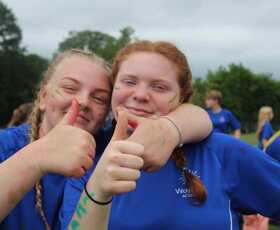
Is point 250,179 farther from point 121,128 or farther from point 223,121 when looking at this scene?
point 223,121

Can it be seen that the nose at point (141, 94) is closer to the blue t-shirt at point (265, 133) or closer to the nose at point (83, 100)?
the nose at point (83, 100)

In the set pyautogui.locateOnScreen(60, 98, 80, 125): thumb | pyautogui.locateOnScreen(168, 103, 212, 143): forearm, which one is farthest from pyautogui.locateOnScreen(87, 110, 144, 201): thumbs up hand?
pyautogui.locateOnScreen(168, 103, 212, 143): forearm

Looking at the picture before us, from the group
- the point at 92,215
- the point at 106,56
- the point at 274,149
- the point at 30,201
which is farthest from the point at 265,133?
the point at 106,56

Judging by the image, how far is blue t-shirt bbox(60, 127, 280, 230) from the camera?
180 centimetres

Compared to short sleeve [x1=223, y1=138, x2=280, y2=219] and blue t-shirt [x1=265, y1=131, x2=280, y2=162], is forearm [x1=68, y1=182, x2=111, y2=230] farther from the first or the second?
blue t-shirt [x1=265, y1=131, x2=280, y2=162]

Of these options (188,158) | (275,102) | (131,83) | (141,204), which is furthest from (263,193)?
(275,102)

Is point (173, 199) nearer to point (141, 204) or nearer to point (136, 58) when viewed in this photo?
point (141, 204)

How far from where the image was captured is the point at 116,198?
1845 mm

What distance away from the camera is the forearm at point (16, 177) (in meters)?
1.50

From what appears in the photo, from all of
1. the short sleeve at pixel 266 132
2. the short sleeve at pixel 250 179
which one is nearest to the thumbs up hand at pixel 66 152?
the short sleeve at pixel 250 179

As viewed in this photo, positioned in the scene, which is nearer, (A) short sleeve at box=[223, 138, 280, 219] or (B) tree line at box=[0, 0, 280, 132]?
(A) short sleeve at box=[223, 138, 280, 219]

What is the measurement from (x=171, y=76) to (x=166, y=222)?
0.63m

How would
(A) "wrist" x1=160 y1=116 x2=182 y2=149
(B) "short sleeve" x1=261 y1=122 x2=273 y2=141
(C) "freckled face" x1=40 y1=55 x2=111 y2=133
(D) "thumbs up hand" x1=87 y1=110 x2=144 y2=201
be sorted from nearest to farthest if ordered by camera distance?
(D) "thumbs up hand" x1=87 y1=110 x2=144 y2=201 < (A) "wrist" x1=160 y1=116 x2=182 y2=149 < (C) "freckled face" x1=40 y1=55 x2=111 y2=133 < (B) "short sleeve" x1=261 y1=122 x2=273 y2=141

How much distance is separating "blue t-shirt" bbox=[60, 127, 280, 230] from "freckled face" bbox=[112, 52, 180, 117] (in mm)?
229
